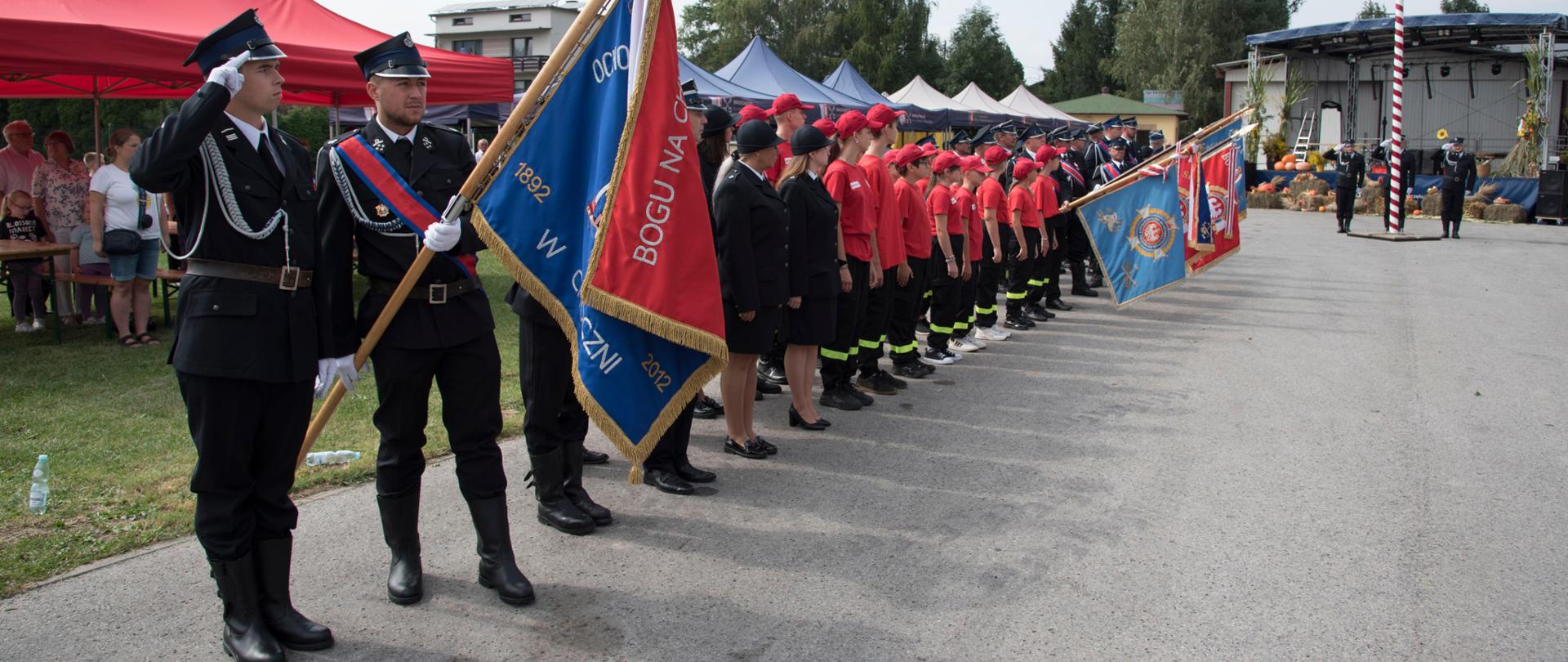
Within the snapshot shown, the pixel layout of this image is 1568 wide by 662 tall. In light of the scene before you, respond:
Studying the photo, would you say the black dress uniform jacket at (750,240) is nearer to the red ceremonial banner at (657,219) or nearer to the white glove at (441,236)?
the red ceremonial banner at (657,219)

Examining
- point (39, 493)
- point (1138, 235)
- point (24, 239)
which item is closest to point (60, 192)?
point (24, 239)

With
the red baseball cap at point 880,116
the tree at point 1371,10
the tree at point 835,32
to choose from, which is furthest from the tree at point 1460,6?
the red baseball cap at point 880,116

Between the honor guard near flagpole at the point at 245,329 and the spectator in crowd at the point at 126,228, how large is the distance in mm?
6146

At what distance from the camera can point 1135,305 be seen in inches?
489

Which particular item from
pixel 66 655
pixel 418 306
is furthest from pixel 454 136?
pixel 66 655

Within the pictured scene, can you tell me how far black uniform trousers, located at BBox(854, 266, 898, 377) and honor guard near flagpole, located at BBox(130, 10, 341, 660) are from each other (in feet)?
15.4

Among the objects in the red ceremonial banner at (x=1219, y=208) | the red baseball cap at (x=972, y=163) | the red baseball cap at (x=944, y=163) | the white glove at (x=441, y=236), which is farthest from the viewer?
the red ceremonial banner at (x=1219, y=208)

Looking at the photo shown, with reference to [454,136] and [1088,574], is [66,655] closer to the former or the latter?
[454,136]

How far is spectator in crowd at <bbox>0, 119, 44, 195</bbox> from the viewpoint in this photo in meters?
10.5

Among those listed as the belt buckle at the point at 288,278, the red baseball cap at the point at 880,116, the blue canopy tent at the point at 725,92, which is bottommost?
the belt buckle at the point at 288,278

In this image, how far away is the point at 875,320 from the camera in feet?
25.8

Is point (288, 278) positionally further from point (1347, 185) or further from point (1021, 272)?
point (1347, 185)

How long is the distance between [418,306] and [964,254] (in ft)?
19.7

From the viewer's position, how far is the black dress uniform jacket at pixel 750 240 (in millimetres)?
5727
